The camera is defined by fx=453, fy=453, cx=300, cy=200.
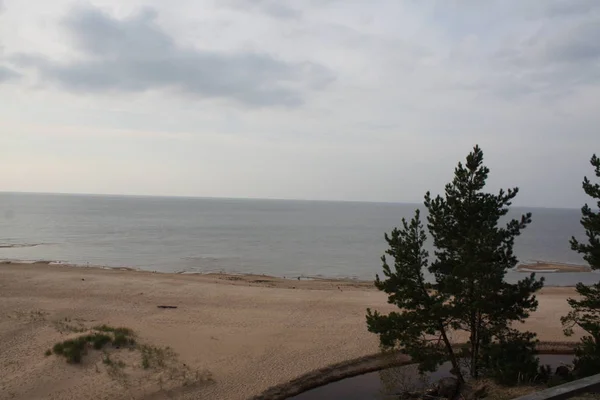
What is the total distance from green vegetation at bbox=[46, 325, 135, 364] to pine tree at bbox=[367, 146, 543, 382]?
11452 millimetres

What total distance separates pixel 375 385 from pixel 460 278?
621 centimetres

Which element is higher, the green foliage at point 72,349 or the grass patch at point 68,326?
the green foliage at point 72,349

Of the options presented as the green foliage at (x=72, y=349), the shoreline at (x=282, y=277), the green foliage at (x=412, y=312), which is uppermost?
the green foliage at (x=412, y=312)

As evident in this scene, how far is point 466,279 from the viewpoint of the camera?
13391 mm

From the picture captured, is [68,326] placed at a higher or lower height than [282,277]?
higher

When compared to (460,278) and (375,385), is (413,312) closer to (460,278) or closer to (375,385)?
(460,278)

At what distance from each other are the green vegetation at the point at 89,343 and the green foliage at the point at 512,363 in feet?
46.4

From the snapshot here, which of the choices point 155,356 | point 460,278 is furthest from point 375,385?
point 155,356

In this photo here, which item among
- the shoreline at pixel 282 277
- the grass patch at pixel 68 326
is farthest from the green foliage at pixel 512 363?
the shoreline at pixel 282 277

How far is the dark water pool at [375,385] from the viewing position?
1576 centimetres

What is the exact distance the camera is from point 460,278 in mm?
13039

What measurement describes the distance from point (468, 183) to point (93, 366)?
15000 millimetres

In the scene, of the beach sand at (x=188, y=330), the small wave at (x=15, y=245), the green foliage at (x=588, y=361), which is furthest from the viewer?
the small wave at (x=15, y=245)

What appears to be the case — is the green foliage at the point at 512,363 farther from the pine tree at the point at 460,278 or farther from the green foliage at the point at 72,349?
the green foliage at the point at 72,349
